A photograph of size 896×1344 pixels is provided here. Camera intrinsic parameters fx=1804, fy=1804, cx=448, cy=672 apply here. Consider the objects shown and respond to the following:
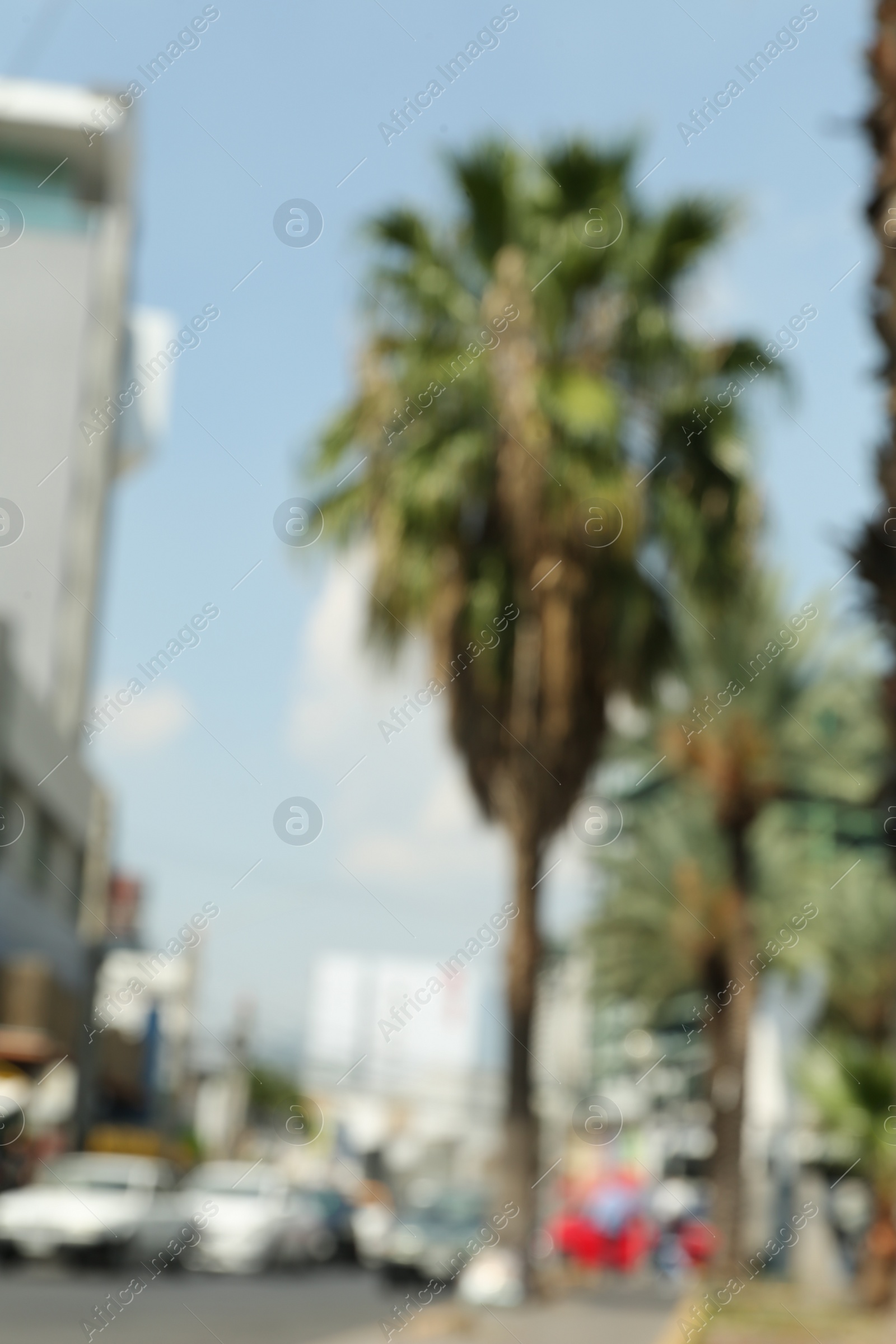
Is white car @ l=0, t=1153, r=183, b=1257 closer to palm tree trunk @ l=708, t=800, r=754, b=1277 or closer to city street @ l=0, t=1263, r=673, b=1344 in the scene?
city street @ l=0, t=1263, r=673, b=1344

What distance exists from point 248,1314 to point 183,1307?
Answer: 1.95ft

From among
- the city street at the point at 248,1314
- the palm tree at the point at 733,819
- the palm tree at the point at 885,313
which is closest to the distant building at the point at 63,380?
the palm tree at the point at 733,819

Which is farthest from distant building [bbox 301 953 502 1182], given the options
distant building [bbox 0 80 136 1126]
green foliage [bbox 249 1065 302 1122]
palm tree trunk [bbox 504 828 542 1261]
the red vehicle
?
palm tree trunk [bbox 504 828 542 1261]

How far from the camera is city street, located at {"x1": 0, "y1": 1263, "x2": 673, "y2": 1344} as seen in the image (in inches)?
503

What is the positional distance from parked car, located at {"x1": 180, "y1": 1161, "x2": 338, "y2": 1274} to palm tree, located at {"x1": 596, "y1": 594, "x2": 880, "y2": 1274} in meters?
6.86

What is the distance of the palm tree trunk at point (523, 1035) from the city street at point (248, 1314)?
0.98m

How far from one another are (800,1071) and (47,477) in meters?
50.3

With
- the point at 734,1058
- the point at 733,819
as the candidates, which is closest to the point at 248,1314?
the point at 734,1058

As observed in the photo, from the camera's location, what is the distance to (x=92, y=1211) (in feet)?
67.8

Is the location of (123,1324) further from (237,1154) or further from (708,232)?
(237,1154)

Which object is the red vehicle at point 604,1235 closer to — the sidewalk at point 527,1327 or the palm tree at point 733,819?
the palm tree at point 733,819

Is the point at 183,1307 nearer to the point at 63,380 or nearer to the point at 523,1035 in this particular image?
the point at 523,1035

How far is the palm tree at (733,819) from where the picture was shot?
20406 millimetres

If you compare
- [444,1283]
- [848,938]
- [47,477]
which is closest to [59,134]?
[47,477]
